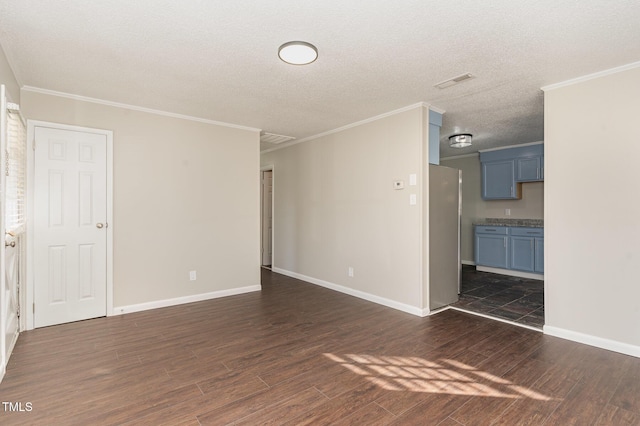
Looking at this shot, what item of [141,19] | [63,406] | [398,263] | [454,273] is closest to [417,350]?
[398,263]

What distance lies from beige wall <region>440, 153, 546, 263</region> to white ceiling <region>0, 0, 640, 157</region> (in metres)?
3.22

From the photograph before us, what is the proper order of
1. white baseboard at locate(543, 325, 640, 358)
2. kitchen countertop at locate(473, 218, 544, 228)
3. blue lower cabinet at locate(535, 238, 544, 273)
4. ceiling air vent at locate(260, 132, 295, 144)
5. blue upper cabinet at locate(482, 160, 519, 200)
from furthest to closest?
blue upper cabinet at locate(482, 160, 519, 200) < kitchen countertop at locate(473, 218, 544, 228) < blue lower cabinet at locate(535, 238, 544, 273) < ceiling air vent at locate(260, 132, 295, 144) < white baseboard at locate(543, 325, 640, 358)

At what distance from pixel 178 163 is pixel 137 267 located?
1393mm

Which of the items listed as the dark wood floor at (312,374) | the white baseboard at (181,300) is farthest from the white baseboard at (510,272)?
the white baseboard at (181,300)

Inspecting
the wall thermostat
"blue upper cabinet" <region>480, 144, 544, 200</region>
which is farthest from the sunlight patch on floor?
"blue upper cabinet" <region>480, 144, 544, 200</region>

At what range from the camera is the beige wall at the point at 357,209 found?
156 inches

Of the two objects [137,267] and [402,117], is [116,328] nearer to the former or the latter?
[137,267]

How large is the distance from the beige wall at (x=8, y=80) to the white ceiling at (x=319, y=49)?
7 centimetres

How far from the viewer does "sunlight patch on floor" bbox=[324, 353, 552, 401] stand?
2199 millimetres

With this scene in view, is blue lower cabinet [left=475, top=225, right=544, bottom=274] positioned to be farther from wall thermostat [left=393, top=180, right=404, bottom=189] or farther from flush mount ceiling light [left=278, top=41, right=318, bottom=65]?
flush mount ceiling light [left=278, top=41, right=318, bottom=65]

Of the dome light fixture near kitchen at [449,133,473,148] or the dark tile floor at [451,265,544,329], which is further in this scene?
the dome light fixture near kitchen at [449,133,473,148]

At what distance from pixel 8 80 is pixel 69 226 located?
149cm

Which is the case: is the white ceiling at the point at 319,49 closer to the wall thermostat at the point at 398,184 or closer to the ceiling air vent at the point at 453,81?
the ceiling air vent at the point at 453,81

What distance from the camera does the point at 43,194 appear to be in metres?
3.35
